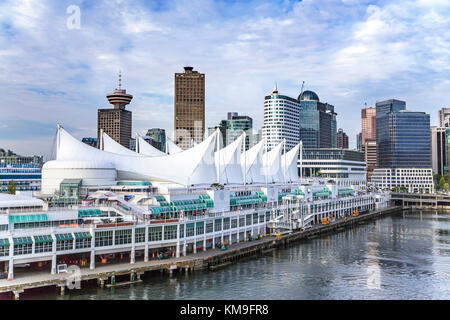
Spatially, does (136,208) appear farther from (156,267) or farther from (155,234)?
(156,267)

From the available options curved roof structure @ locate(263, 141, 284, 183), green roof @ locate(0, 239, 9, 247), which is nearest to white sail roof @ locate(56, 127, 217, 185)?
green roof @ locate(0, 239, 9, 247)

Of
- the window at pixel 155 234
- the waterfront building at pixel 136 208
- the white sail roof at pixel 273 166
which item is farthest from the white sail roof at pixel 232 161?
the window at pixel 155 234

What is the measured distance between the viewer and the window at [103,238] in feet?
139

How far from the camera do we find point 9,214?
4053cm

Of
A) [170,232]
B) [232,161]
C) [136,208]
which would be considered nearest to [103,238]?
[136,208]

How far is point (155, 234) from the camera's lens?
46.7 meters

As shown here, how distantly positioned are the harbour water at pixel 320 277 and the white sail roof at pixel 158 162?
63.1 ft

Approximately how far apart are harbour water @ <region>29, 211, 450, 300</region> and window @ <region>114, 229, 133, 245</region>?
456 cm

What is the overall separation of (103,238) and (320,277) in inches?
883

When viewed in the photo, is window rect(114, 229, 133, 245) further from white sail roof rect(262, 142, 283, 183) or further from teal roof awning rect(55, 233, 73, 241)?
white sail roof rect(262, 142, 283, 183)

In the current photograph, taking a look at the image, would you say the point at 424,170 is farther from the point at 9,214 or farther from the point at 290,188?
the point at 9,214

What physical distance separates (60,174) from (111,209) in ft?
69.6

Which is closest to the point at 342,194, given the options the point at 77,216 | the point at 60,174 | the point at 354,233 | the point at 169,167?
the point at 354,233
